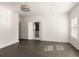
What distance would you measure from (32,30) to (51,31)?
1791mm

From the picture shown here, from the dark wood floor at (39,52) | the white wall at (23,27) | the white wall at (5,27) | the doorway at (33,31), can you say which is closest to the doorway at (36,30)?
the doorway at (33,31)

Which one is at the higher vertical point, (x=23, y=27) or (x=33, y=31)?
(x=23, y=27)

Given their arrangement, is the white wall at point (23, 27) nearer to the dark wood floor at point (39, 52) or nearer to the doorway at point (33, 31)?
the doorway at point (33, 31)

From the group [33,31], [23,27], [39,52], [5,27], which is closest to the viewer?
[39,52]

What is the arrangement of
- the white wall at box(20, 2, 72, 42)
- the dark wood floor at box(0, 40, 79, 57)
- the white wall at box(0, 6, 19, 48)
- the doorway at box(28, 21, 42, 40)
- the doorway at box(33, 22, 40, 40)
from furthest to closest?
the doorway at box(28, 21, 42, 40)
the doorway at box(33, 22, 40, 40)
the white wall at box(20, 2, 72, 42)
the white wall at box(0, 6, 19, 48)
the dark wood floor at box(0, 40, 79, 57)

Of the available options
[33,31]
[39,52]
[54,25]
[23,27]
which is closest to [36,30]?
[33,31]

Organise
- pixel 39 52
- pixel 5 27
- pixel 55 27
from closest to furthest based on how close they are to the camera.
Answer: pixel 39 52 < pixel 5 27 < pixel 55 27

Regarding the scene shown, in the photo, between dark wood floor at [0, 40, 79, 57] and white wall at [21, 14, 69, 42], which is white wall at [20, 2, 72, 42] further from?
dark wood floor at [0, 40, 79, 57]

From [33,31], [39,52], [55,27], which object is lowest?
[39,52]

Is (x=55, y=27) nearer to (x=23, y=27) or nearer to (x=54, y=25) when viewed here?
(x=54, y=25)

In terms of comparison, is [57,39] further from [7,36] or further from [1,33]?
[1,33]

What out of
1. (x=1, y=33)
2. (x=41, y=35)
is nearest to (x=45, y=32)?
(x=41, y=35)

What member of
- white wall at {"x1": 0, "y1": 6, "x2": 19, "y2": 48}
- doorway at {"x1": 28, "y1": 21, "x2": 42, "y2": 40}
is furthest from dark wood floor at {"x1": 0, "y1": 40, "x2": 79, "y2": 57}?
doorway at {"x1": 28, "y1": 21, "x2": 42, "y2": 40}

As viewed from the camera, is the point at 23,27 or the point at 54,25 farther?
the point at 23,27
